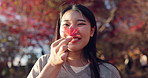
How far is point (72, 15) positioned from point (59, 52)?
0.34 m

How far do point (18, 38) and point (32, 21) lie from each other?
92 centimetres

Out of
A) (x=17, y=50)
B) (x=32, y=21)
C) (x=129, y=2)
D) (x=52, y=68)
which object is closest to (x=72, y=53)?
(x=52, y=68)

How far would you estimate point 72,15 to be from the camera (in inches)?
55.2

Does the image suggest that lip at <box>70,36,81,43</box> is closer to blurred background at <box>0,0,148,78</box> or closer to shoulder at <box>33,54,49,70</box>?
shoulder at <box>33,54,49,70</box>

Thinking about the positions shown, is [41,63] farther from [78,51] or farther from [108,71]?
[108,71]

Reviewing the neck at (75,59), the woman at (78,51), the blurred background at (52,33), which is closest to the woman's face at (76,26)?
the woman at (78,51)

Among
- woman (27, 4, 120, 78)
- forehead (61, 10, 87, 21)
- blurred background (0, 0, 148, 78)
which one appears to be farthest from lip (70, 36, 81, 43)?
blurred background (0, 0, 148, 78)

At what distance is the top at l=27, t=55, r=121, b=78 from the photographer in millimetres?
1396

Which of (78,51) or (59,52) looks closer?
(59,52)

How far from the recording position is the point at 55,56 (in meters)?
1.16

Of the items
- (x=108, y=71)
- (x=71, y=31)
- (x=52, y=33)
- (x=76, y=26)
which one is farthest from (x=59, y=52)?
(x=52, y=33)

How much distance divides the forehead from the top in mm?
250

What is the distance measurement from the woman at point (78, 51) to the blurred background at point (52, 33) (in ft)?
9.88

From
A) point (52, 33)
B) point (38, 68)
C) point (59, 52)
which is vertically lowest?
point (52, 33)
